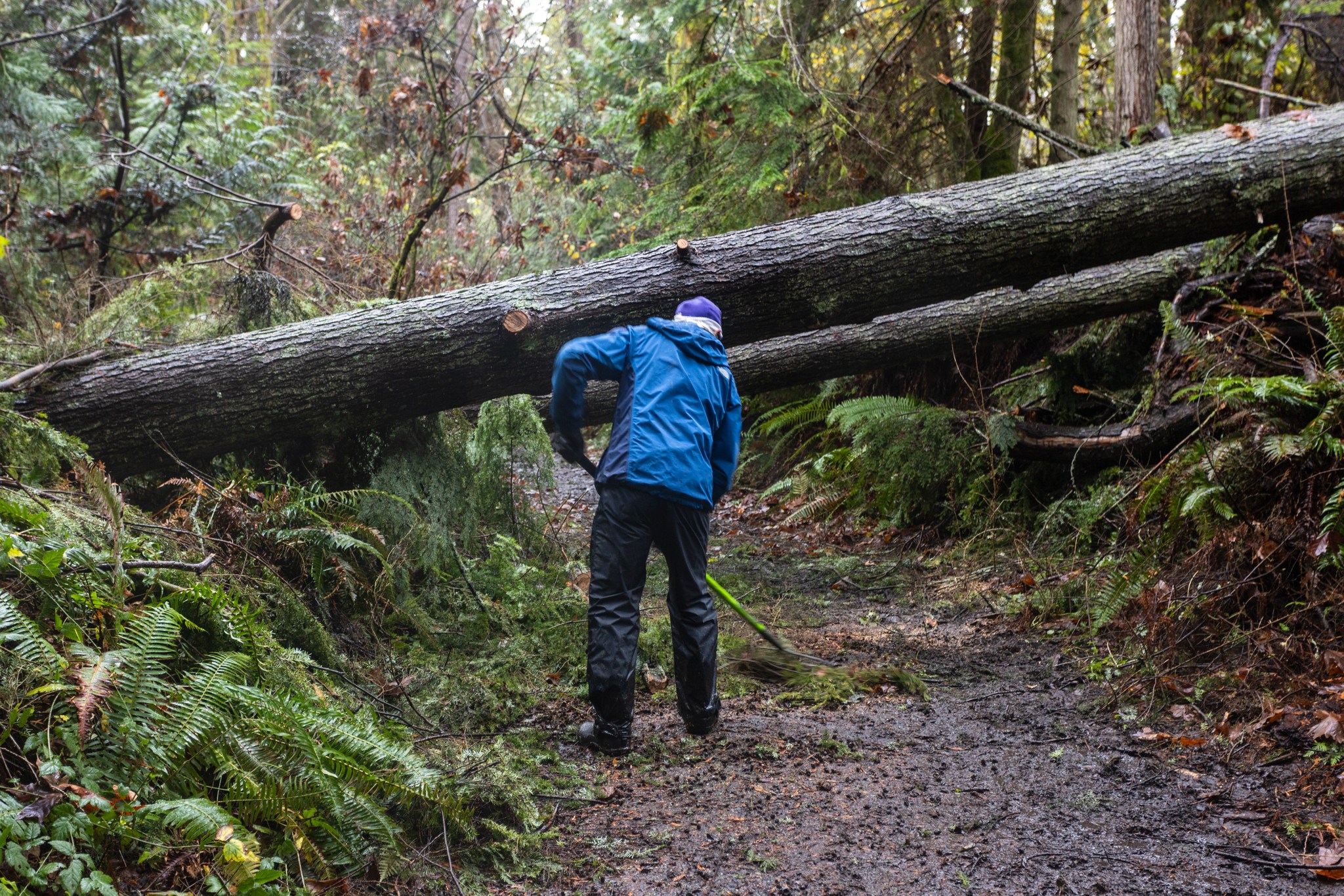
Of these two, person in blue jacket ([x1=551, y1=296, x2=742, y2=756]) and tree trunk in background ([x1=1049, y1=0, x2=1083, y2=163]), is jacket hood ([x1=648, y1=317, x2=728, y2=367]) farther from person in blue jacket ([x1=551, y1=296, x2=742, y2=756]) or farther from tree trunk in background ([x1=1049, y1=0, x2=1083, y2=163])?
tree trunk in background ([x1=1049, y1=0, x2=1083, y2=163])

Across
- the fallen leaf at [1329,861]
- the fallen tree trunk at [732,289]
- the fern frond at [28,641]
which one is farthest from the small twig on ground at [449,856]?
the fallen leaf at [1329,861]

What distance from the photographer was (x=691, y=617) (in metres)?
4.54

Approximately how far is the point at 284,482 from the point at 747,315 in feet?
10.4

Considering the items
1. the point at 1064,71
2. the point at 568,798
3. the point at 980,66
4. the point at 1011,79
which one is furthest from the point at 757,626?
the point at 1064,71

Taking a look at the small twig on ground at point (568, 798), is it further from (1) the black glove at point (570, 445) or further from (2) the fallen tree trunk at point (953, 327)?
(2) the fallen tree trunk at point (953, 327)

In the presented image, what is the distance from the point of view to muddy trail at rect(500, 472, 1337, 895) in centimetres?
309

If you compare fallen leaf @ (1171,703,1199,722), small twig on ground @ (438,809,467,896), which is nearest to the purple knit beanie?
small twig on ground @ (438,809,467,896)

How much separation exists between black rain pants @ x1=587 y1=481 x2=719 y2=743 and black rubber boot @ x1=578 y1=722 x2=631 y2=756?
0.05ft

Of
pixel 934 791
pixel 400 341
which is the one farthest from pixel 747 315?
pixel 934 791

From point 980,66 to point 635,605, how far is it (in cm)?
826

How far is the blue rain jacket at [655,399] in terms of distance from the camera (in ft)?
14.2

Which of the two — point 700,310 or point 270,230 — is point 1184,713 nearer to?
point 700,310

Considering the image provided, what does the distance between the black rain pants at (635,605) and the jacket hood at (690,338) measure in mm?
811

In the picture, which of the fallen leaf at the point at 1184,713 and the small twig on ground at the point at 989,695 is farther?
the small twig on ground at the point at 989,695
